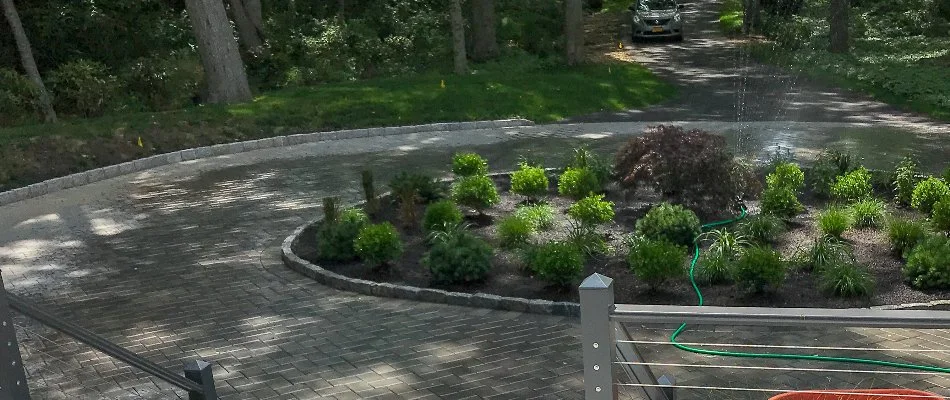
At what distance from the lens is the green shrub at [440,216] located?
11.2 m

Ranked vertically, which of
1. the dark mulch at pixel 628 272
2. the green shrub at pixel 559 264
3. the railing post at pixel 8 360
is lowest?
the dark mulch at pixel 628 272

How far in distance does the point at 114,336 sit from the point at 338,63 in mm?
19527

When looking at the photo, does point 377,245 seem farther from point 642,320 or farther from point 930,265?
point 642,320

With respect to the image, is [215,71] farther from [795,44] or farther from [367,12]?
[795,44]

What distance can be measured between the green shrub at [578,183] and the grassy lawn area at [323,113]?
8.15 metres

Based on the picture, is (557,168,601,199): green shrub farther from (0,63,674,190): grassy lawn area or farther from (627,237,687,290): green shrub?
(0,63,674,190): grassy lawn area

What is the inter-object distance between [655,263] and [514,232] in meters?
2.16

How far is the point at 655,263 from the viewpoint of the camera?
29.4 feet

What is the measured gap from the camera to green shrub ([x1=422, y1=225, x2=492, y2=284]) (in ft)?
31.2

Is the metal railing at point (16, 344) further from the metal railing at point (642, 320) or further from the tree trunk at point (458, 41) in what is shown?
the tree trunk at point (458, 41)

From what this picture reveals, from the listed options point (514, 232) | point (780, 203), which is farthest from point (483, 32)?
point (514, 232)

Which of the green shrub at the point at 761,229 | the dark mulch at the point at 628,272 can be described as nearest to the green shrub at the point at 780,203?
the dark mulch at the point at 628,272

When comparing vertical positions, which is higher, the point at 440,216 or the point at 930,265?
the point at 440,216

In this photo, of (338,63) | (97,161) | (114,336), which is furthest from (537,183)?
(338,63)
